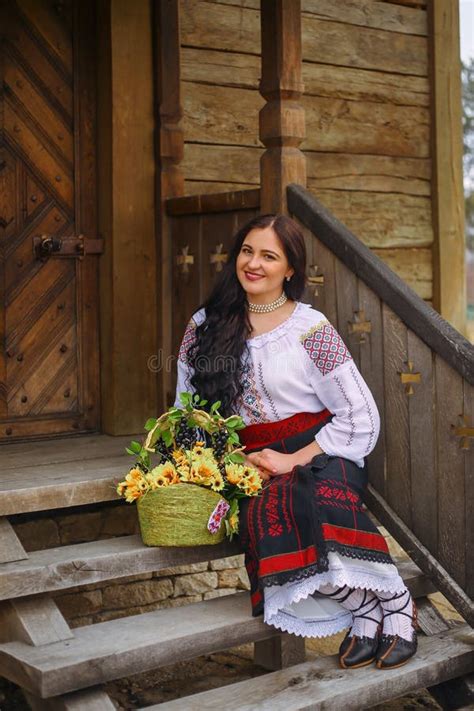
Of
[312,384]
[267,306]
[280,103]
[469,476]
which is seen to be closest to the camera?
[469,476]

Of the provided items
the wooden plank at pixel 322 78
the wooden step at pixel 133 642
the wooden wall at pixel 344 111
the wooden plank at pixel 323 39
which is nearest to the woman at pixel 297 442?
the wooden step at pixel 133 642

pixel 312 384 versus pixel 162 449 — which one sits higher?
pixel 312 384

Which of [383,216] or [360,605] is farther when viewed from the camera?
[383,216]

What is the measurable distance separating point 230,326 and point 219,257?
721 millimetres

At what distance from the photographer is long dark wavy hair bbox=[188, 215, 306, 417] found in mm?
3516

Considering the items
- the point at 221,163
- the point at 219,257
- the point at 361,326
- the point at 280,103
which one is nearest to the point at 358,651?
the point at 361,326

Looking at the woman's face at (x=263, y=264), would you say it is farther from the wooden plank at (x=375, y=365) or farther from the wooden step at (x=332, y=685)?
the wooden step at (x=332, y=685)

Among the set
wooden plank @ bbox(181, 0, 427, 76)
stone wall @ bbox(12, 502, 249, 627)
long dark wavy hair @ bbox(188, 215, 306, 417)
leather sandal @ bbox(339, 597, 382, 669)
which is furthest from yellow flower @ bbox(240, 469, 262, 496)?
wooden plank @ bbox(181, 0, 427, 76)

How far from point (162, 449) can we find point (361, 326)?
2.79ft

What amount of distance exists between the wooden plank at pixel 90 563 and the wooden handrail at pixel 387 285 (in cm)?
97

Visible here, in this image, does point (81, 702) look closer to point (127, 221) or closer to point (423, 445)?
point (423, 445)

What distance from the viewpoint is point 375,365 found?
366 cm

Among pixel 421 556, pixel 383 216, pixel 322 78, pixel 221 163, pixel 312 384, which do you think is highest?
pixel 322 78

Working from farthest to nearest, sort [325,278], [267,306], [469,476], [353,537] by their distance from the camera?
[325,278], [267,306], [469,476], [353,537]
